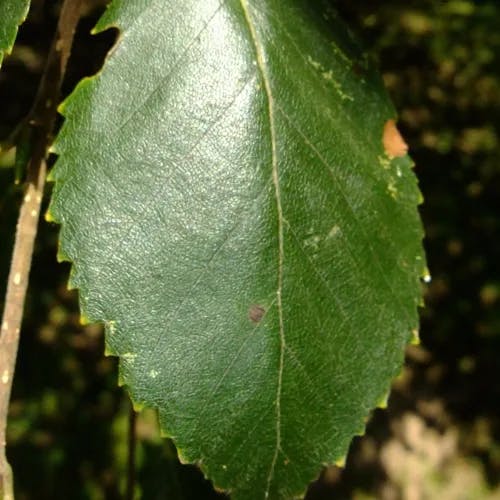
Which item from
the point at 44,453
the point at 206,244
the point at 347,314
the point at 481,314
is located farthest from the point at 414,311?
the point at 481,314

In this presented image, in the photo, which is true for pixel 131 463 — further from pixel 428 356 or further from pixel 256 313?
pixel 428 356

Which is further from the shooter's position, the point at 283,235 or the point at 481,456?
the point at 481,456

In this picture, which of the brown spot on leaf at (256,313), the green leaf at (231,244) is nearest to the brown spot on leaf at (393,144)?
the green leaf at (231,244)

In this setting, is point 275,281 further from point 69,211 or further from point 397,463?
point 397,463

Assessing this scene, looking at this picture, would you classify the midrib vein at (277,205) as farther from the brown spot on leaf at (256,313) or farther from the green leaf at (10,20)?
the green leaf at (10,20)

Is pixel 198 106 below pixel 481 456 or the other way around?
the other way around

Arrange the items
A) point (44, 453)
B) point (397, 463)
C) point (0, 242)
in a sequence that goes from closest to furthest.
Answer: point (0, 242), point (44, 453), point (397, 463)

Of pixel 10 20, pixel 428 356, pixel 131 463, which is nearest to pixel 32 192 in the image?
pixel 10 20
